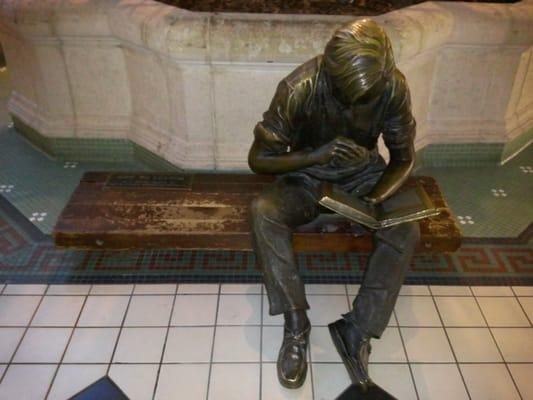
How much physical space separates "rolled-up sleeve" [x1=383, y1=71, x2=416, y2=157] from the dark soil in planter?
6.86 feet

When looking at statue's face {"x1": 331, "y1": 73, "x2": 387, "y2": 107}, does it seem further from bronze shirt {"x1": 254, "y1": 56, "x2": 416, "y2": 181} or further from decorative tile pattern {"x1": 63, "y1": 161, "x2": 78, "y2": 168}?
decorative tile pattern {"x1": 63, "y1": 161, "x2": 78, "y2": 168}

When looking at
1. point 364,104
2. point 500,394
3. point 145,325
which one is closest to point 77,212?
point 145,325

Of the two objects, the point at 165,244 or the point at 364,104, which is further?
the point at 165,244

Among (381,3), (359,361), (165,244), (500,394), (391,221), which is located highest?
(381,3)

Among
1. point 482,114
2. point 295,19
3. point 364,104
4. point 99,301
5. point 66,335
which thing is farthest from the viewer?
point 482,114

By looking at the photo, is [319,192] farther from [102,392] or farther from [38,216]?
[38,216]

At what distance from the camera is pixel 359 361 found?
8.60 feet

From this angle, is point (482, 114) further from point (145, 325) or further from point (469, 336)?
point (145, 325)

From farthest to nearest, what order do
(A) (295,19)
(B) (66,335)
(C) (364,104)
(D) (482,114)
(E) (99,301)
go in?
(D) (482,114) < (A) (295,19) < (E) (99,301) < (B) (66,335) < (C) (364,104)

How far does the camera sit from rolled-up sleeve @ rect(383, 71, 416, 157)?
2.59 meters

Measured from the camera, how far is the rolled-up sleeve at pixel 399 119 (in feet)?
8.50

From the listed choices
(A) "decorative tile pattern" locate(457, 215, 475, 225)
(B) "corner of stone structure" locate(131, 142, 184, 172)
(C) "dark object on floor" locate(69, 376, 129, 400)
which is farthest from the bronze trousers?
(B) "corner of stone structure" locate(131, 142, 184, 172)

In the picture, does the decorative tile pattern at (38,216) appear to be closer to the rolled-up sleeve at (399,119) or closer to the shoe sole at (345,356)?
the shoe sole at (345,356)

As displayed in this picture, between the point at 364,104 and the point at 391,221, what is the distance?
24.2 inches
